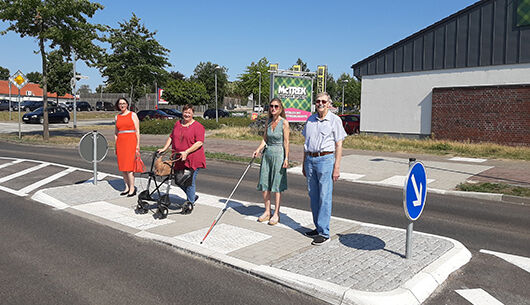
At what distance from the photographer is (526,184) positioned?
1064 cm

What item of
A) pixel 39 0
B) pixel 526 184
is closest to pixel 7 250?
pixel 526 184

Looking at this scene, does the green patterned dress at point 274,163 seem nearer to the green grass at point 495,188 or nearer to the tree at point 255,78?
the green grass at point 495,188

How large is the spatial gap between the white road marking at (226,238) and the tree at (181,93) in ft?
173

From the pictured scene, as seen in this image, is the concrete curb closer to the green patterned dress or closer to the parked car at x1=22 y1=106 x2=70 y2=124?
the green patterned dress

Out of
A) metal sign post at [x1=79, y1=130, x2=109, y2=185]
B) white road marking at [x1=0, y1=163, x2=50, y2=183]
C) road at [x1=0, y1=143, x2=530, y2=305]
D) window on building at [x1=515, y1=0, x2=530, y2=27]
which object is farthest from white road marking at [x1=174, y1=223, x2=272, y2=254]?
window on building at [x1=515, y1=0, x2=530, y2=27]

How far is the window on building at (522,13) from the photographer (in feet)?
64.2

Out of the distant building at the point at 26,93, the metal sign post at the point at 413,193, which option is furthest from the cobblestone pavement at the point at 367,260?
the distant building at the point at 26,93

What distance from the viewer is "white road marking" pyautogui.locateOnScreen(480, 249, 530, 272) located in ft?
16.9

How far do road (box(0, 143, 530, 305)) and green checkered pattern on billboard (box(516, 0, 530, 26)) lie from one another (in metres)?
13.9

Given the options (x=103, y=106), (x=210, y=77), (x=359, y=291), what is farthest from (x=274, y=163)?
(x=210, y=77)

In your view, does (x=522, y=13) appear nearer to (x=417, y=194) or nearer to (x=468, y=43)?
(x=468, y=43)

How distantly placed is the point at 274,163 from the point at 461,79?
715 inches

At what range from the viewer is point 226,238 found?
5.92m

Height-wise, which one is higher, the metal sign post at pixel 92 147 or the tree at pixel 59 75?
the tree at pixel 59 75
